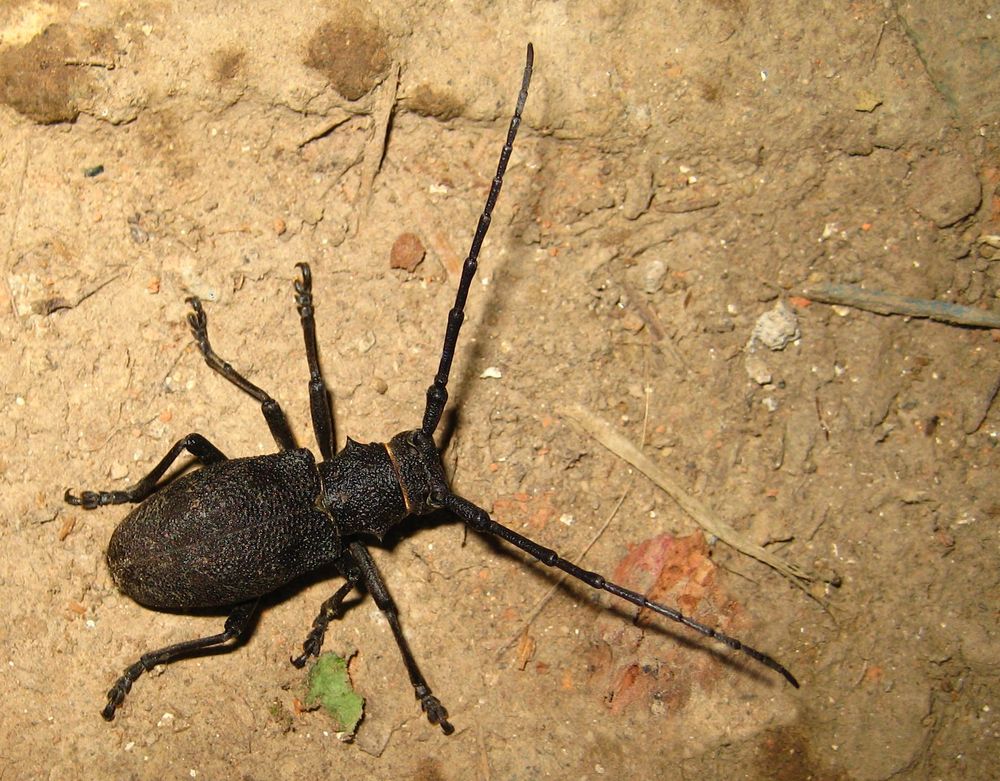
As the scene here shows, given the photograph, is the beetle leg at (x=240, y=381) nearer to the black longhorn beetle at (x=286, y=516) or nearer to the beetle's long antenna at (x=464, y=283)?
the black longhorn beetle at (x=286, y=516)

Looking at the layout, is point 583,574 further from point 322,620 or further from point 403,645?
point 322,620

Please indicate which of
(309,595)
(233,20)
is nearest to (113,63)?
(233,20)

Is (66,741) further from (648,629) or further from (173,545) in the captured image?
(648,629)

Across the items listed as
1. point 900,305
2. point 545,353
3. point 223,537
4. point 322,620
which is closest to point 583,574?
point 545,353

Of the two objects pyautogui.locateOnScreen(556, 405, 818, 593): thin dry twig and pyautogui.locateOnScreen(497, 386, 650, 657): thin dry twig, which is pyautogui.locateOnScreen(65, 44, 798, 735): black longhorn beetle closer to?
pyautogui.locateOnScreen(497, 386, 650, 657): thin dry twig

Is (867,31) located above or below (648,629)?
above

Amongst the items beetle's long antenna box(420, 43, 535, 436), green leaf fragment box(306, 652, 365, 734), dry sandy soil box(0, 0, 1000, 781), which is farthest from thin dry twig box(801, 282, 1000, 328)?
green leaf fragment box(306, 652, 365, 734)
